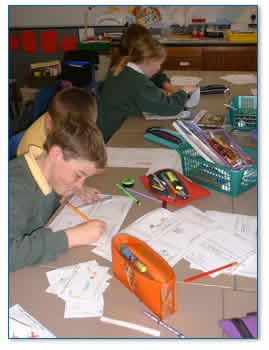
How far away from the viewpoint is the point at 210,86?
2695 millimetres

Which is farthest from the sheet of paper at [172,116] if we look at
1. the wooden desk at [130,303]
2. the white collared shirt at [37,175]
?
the wooden desk at [130,303]

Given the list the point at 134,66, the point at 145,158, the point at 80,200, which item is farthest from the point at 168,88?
the point at 80,200

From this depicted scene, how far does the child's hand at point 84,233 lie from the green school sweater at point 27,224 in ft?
0.07

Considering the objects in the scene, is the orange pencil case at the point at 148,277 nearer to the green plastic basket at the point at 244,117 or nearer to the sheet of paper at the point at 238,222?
the sheet of paper at the point at 238,222

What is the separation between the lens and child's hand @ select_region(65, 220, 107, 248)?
3.92 ft

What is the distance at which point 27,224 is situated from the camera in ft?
4.24

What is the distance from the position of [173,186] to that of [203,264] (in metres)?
0.43

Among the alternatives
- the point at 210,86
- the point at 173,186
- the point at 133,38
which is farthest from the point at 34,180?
the point at 210,86

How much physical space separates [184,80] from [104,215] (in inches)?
74.5

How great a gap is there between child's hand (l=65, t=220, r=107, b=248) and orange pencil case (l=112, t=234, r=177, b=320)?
5.9 inches

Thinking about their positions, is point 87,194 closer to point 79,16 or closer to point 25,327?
point 25,327

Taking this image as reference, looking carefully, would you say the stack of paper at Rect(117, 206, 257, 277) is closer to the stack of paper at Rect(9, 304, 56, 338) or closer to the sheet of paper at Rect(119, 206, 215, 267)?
the sheet of paper at Rect(119, 206, 215, 267)

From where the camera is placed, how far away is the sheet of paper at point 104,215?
4.27 feet

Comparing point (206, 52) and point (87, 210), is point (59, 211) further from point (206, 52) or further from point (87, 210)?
point (206, 52)
